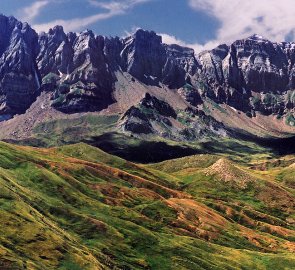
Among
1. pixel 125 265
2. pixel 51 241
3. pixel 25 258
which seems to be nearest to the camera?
pixel 25 258

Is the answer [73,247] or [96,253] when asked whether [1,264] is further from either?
[96,253]

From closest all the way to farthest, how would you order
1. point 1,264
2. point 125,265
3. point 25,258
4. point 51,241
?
point 1,264 < point 25,258 < point 51,241 < point 125,265

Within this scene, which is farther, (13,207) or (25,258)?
(13,207)

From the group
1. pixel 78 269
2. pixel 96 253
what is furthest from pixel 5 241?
pixel 96 253

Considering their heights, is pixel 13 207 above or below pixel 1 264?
above

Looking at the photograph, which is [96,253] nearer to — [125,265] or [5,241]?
[125,265]

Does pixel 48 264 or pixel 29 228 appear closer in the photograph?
pixel 48 264

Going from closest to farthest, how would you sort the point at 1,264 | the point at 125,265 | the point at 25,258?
1. the point at 1,264
2. the point at 25,258
3. the point at 125,265

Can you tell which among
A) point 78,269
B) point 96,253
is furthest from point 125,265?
point 78,269

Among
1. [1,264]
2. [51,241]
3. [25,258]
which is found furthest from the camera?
[51,241]
